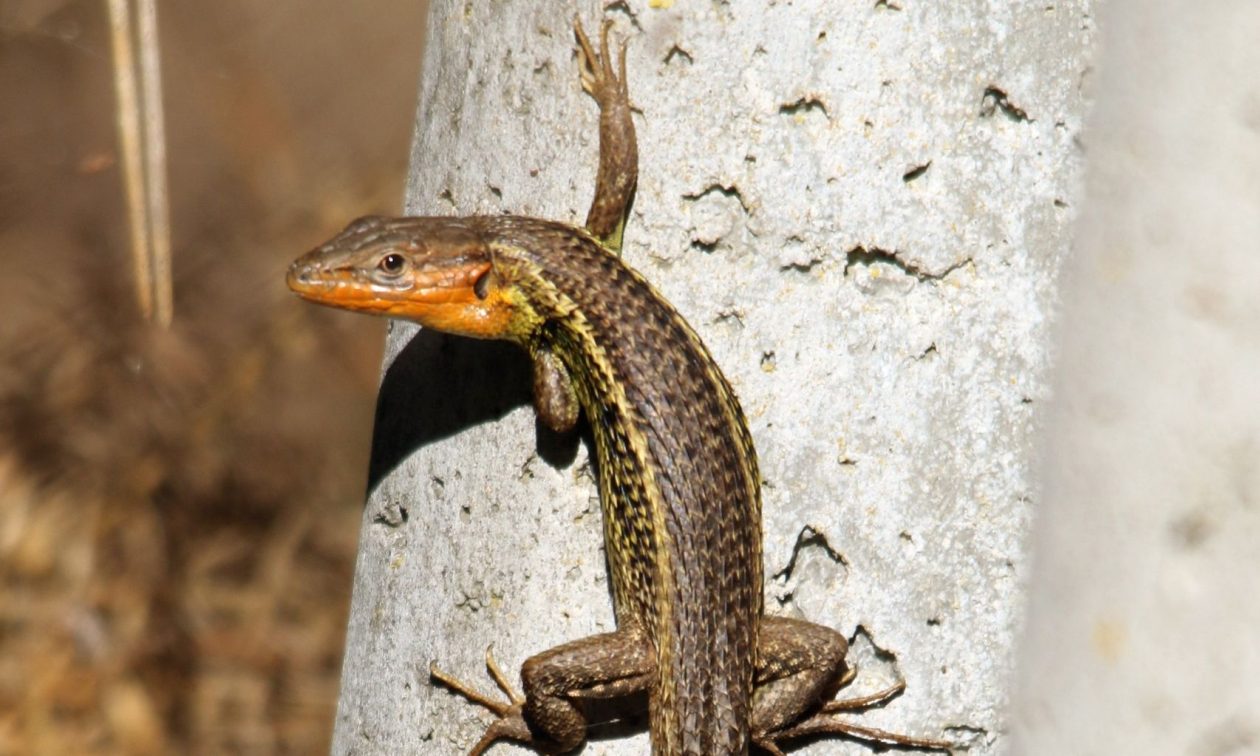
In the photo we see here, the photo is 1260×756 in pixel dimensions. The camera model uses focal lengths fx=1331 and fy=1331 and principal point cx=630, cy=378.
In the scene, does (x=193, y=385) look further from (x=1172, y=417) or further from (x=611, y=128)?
(x=1172, y=417)

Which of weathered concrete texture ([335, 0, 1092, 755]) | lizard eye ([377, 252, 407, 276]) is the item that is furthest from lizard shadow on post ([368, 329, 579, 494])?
lizard eye ([377, 252, 407, 276])

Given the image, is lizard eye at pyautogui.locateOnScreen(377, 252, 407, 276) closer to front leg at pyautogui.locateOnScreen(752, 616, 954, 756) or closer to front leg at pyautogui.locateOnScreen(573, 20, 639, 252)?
front leg at pyautogui.locateOnScreen(573, 20, 639, 252)

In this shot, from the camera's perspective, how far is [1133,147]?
184 centimetres

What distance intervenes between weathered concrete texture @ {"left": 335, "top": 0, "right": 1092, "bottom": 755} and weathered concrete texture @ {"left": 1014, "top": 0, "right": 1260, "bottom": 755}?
0.68ft

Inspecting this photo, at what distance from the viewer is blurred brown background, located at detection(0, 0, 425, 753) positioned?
4.68m

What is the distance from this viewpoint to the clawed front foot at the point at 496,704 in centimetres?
Result: 234

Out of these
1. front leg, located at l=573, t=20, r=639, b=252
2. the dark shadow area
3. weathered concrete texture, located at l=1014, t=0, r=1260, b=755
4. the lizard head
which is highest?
front leg, located at l=573, t=20, r=639, b=252

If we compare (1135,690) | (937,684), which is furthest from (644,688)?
(1135,690)

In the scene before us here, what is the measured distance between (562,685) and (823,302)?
78cm

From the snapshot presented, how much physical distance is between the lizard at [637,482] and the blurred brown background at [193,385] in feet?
8.66

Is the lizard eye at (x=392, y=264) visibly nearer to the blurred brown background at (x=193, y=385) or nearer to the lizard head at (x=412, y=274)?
the lizard head at (x=412, y=274)

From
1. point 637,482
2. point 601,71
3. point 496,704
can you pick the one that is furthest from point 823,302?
point 496,704

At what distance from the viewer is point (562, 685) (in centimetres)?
226

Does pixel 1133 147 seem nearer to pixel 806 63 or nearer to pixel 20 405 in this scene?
pixel 806 63
